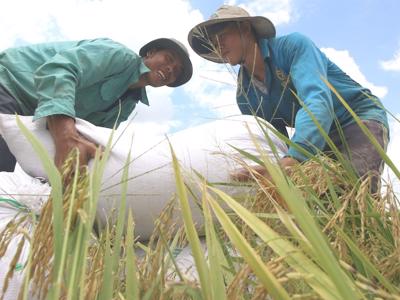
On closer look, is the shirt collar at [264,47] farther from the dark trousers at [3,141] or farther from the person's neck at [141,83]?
the dark trousers at [3,141]

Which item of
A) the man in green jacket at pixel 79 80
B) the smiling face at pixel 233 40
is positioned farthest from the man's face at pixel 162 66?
the smiling face at pixel 233 40

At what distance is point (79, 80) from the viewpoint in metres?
1.42

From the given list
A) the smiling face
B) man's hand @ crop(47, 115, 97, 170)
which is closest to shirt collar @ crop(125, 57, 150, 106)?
the smiling face

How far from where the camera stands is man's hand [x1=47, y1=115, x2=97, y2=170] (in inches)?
43.6

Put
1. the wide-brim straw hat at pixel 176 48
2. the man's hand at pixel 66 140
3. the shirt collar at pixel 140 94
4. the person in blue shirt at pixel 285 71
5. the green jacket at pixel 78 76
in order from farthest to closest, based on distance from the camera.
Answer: the wide-brim straw hat at pixel 176 48 < the shirt collar at pixel 140 94 < the person in blue shirt at pixel 285 71 < the green jacket at pixel 78 76 < the man's hand at pixel 66 140

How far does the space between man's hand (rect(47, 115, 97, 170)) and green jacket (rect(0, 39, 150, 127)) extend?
54 mm

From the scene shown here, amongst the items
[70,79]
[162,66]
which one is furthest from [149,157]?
[162,66]

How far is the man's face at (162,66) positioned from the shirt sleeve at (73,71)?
0.35ft

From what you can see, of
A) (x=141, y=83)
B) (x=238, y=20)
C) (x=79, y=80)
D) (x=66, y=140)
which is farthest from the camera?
(x=141, y=83)

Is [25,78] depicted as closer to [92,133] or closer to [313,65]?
[92,133]

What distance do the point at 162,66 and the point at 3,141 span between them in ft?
2.10

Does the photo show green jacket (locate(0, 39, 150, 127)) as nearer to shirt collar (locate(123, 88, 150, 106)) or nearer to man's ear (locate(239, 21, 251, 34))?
shirt collar (locate(123, 88, 150, 106))

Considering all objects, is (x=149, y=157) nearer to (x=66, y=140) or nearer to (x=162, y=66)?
(x=66, y=140)

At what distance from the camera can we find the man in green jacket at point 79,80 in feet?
3.83
